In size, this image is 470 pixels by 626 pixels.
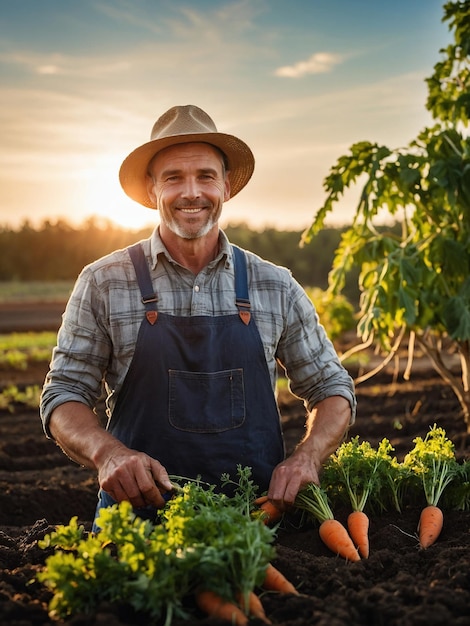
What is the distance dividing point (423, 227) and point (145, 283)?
11.6 feet

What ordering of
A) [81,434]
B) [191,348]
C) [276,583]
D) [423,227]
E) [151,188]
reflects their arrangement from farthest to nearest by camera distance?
[423,227]
[151,188]
[191,348]
[81,434]
[276,583]

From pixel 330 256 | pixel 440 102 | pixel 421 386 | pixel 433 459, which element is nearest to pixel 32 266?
pixel 330 256

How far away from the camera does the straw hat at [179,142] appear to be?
3.74 m

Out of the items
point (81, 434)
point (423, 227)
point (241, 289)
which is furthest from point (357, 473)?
point (423, 227)

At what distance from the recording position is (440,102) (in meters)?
6.75

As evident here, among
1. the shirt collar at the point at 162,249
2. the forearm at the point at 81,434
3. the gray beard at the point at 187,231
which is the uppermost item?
the gray beard at the point at 187,231

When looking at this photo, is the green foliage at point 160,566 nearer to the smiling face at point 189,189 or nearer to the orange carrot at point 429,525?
the orange carrot at point 429,525

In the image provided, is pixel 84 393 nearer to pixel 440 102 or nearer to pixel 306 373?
pixel 306 373

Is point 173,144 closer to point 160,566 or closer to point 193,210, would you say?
point 193,210

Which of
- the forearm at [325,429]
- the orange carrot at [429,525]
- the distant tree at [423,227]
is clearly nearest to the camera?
the orange carrot at [429,525]

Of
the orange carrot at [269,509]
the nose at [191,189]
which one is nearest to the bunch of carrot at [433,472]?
the orange carrot at [269,509]

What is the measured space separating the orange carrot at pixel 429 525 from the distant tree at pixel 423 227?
255 cm

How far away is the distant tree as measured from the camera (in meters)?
5.98

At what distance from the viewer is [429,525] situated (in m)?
3.15
